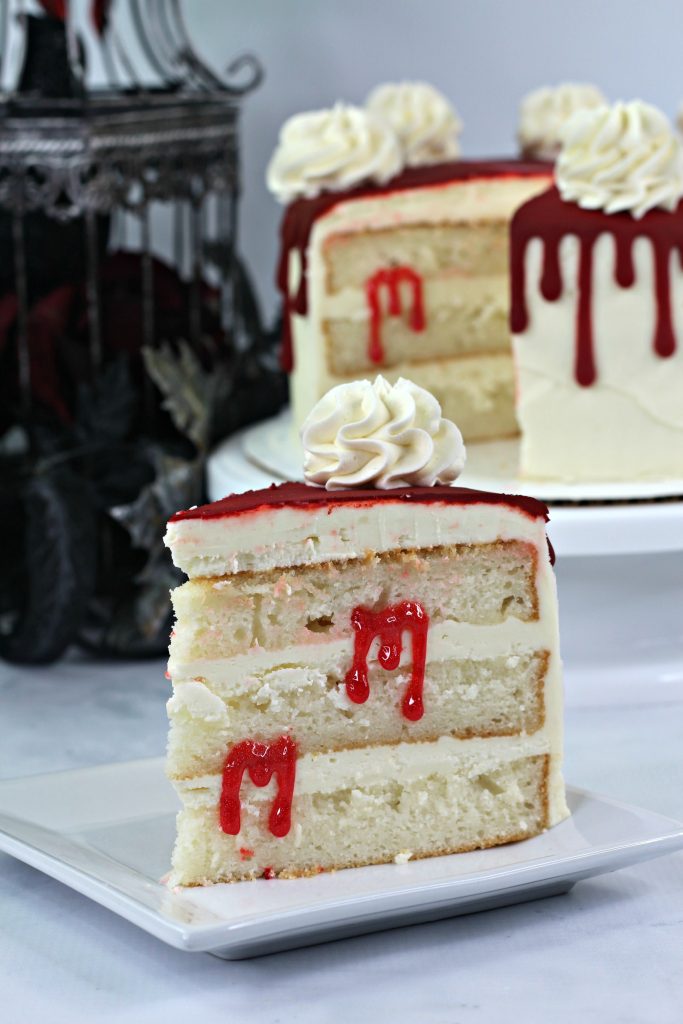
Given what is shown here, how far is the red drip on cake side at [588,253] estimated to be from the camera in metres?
2.29

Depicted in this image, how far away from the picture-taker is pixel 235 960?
5.06 feet

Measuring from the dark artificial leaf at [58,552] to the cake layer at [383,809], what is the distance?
87 centimetres

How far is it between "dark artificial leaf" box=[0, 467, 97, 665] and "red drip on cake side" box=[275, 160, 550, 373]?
1.54 ft

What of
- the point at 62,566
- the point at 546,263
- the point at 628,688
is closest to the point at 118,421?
the point at 62,566

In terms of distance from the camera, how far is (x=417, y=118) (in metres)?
2.80

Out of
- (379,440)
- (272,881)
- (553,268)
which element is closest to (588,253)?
(553,268)

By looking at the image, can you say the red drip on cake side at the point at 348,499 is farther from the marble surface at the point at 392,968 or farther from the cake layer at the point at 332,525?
the marble surface at the point at 392,968

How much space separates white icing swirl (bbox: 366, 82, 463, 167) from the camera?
2799 mm

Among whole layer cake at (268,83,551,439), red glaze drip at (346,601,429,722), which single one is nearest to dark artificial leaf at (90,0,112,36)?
whole layer cake at (268,83,551,439)

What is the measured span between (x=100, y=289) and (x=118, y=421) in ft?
0.91

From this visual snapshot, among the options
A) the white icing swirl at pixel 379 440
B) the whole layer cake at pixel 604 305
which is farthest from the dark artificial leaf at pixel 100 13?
the white icing swirl at pixel 379 440

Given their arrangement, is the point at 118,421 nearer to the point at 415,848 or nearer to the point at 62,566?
the point at 62,566

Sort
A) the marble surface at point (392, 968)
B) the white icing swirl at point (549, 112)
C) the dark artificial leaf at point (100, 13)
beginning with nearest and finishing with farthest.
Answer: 1. the marble surface at point (392, 968)
2. the dark artificial leaf at point (100, 13)
3. the white icing swirl at point (549, 112)

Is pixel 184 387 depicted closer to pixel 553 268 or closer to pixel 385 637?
pixel 553 268
